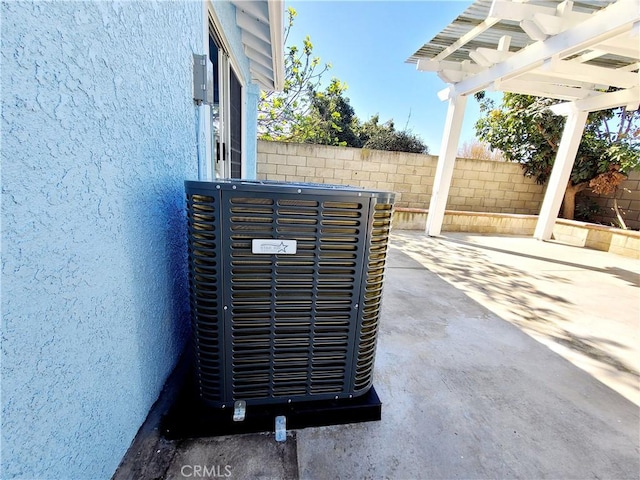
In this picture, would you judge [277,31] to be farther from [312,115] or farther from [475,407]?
[312,115]

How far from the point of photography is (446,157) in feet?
19.0

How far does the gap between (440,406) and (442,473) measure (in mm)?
397

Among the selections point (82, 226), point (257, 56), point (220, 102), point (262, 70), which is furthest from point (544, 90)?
point (82, 226)

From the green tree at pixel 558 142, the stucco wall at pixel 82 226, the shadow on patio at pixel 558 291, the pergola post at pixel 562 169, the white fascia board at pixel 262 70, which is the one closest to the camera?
the stucco wall at pixel 82 226

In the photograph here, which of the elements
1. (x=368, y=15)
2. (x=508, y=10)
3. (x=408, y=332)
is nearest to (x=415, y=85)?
(x=368, y=15)

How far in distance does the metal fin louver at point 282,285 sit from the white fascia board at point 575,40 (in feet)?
12.8

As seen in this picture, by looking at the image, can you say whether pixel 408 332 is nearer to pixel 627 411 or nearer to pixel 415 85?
pixel 627 411

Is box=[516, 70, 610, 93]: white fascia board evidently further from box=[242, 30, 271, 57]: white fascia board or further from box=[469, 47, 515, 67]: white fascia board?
box=[242, 30, 271, 57]: white fascia board

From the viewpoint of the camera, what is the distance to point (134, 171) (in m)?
1.04

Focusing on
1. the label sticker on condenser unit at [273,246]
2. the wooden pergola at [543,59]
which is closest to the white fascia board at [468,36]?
the wooden pergola at [543,59]

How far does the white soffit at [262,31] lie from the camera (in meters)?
2.38

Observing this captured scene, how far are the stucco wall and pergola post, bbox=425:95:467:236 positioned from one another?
558 centimetres

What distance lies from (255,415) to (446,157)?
5.92m

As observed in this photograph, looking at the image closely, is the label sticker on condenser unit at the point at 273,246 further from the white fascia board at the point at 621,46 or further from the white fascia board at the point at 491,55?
the white fascia board at the point at 491,55
